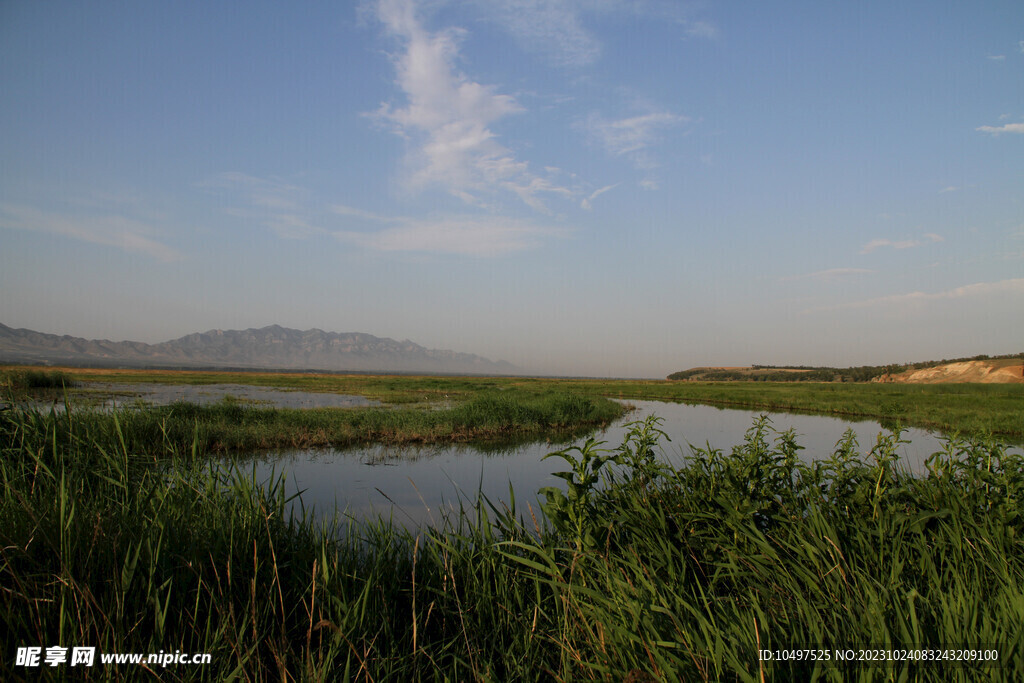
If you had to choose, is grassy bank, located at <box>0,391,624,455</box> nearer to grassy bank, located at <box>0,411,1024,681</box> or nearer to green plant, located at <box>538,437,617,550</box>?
grassy bank, located at <box>0,411,1024,681</box>

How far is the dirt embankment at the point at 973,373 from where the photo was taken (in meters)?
48.7

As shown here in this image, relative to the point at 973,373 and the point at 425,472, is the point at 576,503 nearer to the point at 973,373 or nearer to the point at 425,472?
the point at 425,472

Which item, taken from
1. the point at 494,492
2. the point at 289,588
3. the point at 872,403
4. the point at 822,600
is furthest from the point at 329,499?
the point at 872,403

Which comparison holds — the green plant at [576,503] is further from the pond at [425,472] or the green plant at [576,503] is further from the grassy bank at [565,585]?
the pond at [425,472]

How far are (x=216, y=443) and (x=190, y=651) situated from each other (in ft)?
41.3

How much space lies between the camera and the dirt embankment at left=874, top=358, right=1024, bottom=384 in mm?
48656

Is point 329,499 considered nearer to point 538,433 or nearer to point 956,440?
point 956,440

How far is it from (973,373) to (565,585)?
239 ft

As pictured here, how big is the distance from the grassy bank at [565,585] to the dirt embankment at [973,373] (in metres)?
60.3

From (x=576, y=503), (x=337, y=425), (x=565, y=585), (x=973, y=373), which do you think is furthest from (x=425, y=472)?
(x=973, y=373)

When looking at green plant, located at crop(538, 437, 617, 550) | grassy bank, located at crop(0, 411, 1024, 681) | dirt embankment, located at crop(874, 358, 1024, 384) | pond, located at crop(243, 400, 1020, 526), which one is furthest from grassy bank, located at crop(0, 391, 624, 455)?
dirt embankment, located at crop(874, 358, 1024, 384)

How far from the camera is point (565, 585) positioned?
2.80m

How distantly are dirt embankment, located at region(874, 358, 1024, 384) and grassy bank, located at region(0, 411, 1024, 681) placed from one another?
60342mm

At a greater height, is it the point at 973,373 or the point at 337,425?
the point at 973,373
